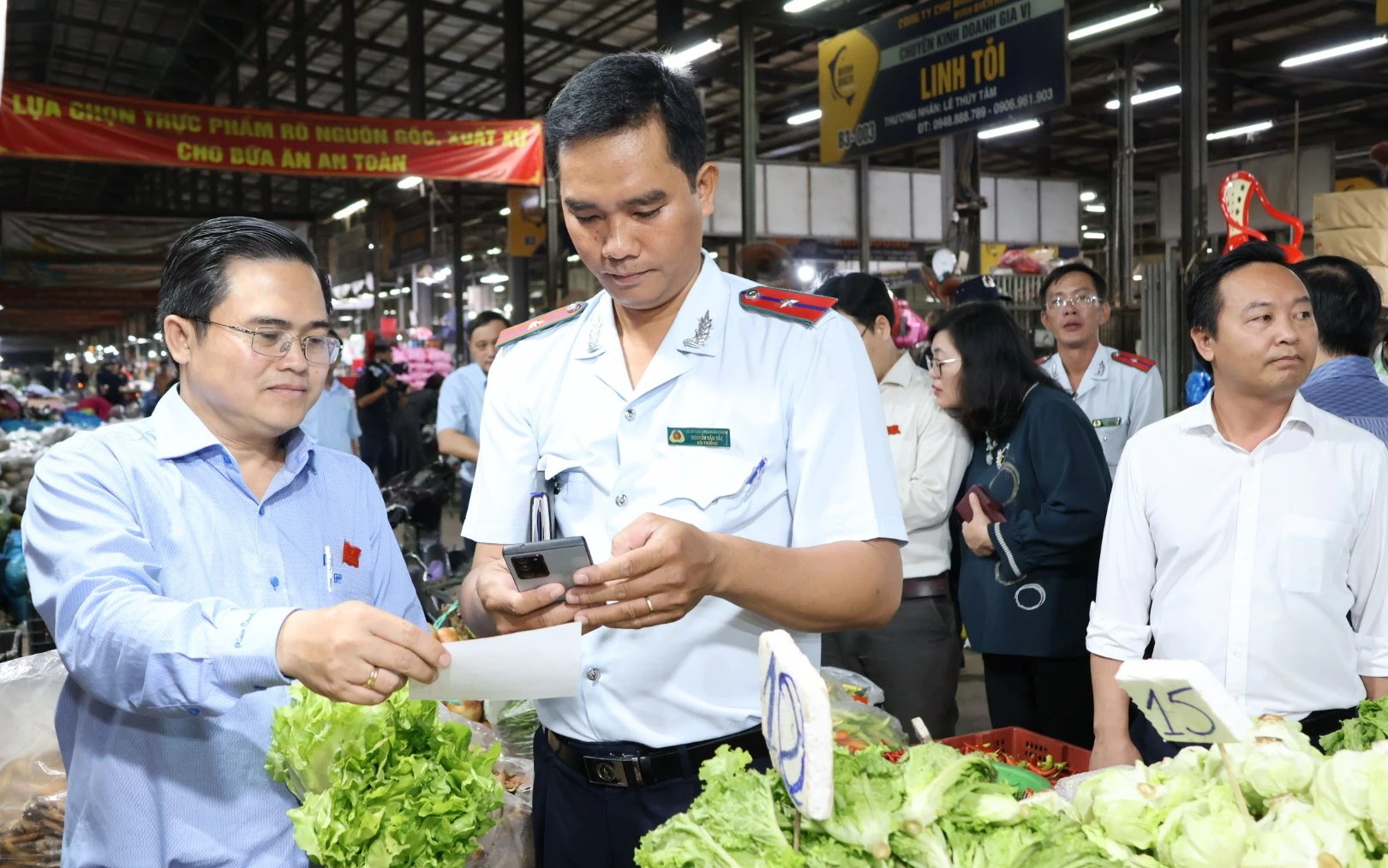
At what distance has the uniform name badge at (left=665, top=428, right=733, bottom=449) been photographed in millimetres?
1688

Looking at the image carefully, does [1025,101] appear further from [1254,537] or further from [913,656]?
[1254,537]

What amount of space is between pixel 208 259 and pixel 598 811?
3.42 ft

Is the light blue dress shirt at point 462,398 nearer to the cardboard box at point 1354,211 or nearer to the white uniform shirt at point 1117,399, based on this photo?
the white uniform shirt at point 1117,399

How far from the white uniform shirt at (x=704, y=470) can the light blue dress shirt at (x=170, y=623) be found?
323mm

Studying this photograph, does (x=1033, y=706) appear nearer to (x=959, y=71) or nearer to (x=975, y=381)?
(x=975, y=381)

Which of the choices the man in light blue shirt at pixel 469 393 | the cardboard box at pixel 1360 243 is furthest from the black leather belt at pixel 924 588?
the man in light blue shirt at pixel 469 393

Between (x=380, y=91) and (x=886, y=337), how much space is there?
1819 centimetres

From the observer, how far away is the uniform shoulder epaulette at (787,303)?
1.72m

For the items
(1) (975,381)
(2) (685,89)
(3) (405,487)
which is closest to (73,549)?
(2) (685,89)

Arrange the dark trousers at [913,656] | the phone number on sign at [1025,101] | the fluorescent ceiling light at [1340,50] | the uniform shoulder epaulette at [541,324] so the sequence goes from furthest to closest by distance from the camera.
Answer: the fluorescent ceiling light at [1340,50] → the phone number on sign at [1025,101] → the dark trousers at [913,656] → the uniform shoulder epaulette at [541,324]

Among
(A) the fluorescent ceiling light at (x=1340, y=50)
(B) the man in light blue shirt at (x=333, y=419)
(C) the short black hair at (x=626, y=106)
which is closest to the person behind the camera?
(C) the short black hair at (x=626, y=106)

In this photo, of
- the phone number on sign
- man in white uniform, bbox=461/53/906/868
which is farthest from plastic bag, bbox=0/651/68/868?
the phone number on sign

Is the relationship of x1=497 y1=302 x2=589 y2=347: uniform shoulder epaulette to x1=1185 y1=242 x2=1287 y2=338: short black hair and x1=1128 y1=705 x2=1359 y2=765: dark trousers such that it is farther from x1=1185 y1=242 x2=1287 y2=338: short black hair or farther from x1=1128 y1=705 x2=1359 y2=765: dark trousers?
x1=1185 y1=242 x2=1287 y2=338: short black hair

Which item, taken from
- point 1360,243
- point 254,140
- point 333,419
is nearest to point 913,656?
point 1360,243
